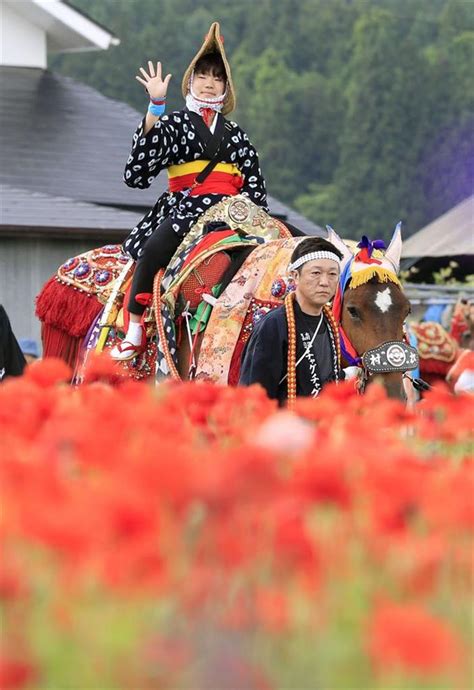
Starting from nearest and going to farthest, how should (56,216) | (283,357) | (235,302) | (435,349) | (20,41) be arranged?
(283,357) → (235,302) → (435,349) → (56,216) → (20,41)

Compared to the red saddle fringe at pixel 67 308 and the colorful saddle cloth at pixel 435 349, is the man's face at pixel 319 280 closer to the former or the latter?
the red saddle fringe at pixel 67 308

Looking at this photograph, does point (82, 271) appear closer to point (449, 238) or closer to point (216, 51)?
point (216, 51)

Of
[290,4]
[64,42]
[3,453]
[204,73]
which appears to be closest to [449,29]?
[290,4]

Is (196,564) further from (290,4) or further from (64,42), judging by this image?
(290,4)

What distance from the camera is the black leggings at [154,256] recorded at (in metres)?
8.52

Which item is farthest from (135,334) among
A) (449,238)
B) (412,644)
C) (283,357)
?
(449,238)

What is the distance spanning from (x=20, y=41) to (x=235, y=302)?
568 inches

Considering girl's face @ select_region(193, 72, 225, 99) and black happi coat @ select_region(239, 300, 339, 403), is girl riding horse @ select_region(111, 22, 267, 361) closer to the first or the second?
girl's face @ select_region(193, 72, 225, 99)

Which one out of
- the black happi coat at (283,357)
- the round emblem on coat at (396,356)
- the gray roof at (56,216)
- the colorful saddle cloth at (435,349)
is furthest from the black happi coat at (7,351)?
the colorful saddle cloth at (435,349)

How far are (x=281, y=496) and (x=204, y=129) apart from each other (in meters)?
6.19

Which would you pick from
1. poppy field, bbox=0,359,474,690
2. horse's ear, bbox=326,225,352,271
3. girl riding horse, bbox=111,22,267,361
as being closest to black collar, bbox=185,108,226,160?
girl riding horse, bbox=111,22,267,361

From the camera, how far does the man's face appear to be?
22.8ft

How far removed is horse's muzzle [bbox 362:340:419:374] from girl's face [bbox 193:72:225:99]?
2.02 m

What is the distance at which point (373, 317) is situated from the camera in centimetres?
758
